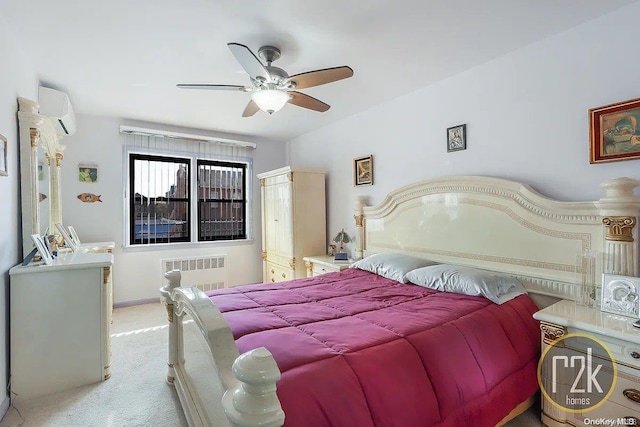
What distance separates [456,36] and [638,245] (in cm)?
178

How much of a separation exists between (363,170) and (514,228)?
193 centimetres

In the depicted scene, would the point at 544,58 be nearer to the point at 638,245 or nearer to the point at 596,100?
the point at 596,100

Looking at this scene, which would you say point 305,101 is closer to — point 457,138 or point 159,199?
point 457,138

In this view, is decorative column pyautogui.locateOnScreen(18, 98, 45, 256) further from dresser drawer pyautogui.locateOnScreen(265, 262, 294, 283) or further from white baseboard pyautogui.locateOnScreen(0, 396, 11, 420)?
dresser drawer pyautogui.locateOnScreen(265, 262, 294, 283)

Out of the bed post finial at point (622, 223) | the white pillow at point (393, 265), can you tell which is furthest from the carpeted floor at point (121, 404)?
the white pillow at point (393, 265)

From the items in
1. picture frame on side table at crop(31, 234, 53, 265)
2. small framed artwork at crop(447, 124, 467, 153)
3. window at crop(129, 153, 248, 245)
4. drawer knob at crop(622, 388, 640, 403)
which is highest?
small framed artwork at crop(447, 124, 467, 153)

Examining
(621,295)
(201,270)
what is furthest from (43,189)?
(621,295)

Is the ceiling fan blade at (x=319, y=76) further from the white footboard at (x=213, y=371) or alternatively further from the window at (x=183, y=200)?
the window at (x=183, y=200)

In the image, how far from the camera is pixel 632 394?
1.59 metres

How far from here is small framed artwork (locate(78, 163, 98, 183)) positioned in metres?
4.06

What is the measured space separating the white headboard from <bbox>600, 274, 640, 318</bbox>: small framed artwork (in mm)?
100

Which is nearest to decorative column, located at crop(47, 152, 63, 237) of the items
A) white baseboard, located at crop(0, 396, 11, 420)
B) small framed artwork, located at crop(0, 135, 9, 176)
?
small framed artwork, located at crop(0, 135, 9, 176)

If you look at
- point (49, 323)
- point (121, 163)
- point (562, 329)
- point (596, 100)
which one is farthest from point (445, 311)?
point (121, 163)

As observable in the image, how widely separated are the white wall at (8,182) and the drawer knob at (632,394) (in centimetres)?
356
